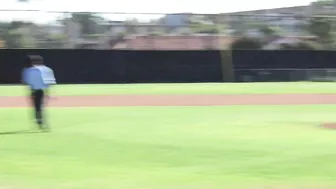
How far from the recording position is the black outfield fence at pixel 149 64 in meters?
42.9

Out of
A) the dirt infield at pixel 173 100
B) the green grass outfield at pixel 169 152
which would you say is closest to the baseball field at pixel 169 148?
the green grass outfield at pixel 169 152

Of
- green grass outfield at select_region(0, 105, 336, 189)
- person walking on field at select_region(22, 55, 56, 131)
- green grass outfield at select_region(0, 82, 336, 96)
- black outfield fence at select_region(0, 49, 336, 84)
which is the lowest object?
green grass outfield at select_region(0, 105, 336, 189)

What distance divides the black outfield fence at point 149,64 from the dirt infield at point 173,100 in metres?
12.5

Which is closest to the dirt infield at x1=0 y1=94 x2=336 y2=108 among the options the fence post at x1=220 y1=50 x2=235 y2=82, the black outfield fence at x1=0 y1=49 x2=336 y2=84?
the black outfield fence at x1=0 y1=49 x2=336 y2=84

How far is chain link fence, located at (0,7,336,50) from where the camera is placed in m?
43.7

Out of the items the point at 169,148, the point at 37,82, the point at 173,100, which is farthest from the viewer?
the point at 173,100

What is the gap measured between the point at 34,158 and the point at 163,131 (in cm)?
499

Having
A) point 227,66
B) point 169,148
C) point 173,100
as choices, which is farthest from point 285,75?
point 169,148

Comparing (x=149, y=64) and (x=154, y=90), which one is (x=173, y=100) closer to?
(x=154, y=90)

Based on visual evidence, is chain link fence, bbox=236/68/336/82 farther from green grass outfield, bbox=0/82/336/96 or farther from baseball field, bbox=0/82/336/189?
baseball field, bbox=0/82/336/189

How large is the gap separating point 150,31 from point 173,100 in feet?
61.3

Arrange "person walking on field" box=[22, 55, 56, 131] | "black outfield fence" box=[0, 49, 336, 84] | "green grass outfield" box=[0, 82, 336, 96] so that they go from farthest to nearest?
"black outfield fence" box=[0, 49, 336, 84] → "green grass outfield" box=[0, 82, 336, 96] → "person walking on field" box=[22, 55, 56, 131]

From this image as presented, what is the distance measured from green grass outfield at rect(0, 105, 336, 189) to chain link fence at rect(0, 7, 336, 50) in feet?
76.6

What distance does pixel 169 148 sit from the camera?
1328cm
